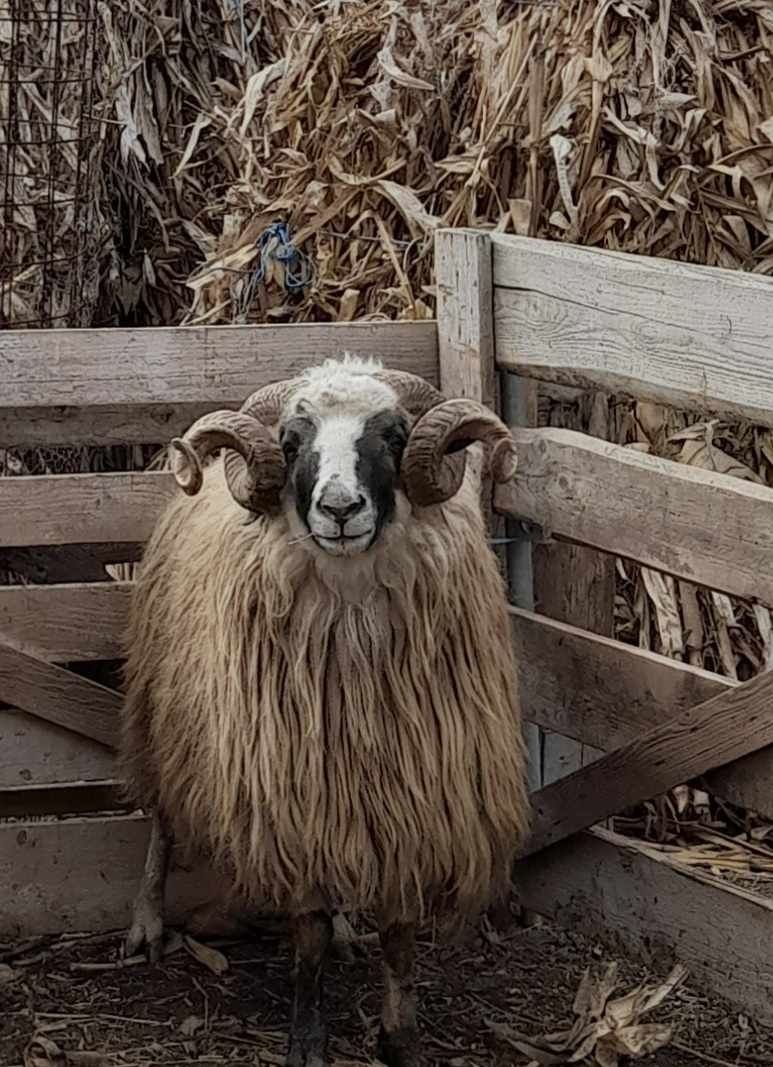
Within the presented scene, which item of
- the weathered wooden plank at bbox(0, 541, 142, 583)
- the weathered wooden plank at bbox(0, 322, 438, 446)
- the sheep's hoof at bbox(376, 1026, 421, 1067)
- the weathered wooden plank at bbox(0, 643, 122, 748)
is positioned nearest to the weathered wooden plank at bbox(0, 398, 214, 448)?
the weathered wooden plank at bbox(0, 322, 438, 446)

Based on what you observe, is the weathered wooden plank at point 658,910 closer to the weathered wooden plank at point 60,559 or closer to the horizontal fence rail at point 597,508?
the horizontal fence rail at point 597,508

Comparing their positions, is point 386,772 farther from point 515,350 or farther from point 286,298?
point 286,298

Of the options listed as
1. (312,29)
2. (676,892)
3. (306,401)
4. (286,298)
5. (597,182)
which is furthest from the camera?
(312,29)

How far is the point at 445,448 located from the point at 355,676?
0.59 metres

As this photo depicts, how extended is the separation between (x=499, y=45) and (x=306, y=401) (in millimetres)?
2325

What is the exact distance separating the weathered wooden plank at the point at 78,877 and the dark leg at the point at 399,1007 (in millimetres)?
1022

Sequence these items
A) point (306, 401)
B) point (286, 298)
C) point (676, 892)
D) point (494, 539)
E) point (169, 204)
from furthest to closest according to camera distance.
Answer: point (169, 204) → point (286, 298) → point (494, 539) → point (676, 892) → point (306, 401)

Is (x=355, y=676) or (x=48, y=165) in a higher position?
(x=48, y=165)

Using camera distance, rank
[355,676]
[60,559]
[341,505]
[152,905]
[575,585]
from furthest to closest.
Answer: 1. [60,559]
2. [152,905]
3. [575,585]
4. [355,676]
5. [341,505]

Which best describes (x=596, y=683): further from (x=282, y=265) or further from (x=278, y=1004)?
(x=282, y=265)

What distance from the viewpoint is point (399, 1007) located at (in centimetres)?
468

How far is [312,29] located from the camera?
697cm

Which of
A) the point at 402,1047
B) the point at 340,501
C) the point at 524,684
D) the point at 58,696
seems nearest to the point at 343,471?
the point at 340,501

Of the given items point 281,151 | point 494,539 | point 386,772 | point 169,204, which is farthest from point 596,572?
point 169,204
